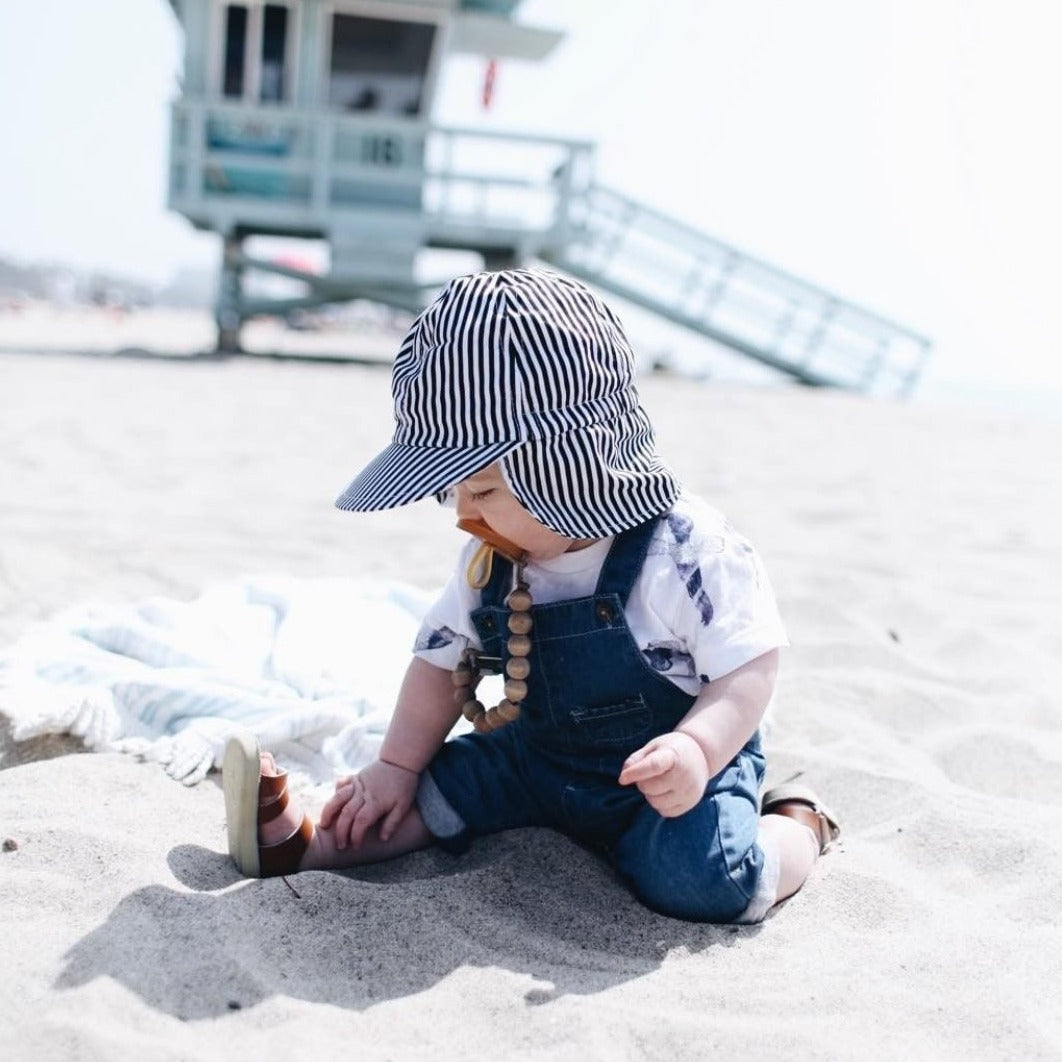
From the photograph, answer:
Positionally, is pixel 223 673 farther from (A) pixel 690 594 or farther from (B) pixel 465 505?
(A) pixel 690 594

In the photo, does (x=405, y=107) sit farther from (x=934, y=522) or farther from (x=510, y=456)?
(x=510, y=456)

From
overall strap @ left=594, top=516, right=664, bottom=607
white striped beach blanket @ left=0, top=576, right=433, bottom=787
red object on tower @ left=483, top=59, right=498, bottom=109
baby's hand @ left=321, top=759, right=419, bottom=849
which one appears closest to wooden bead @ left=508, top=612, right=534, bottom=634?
overall strap @ left=594, top=516, right=664, bottom=607

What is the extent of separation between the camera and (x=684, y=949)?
5.33ft

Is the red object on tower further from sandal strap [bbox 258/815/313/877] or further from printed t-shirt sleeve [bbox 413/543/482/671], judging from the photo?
sandal strap [bbox 258/815/313/877]

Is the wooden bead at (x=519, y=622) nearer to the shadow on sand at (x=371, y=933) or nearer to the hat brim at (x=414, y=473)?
the hat brim at (x=414, y=473)

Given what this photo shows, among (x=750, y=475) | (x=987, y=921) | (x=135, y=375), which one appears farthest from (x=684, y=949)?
(x=135, y=375)

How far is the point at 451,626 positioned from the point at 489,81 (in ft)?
42.2

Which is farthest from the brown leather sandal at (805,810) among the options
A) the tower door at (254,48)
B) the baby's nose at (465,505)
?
the tower door at (254,48)

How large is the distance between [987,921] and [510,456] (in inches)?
35.9

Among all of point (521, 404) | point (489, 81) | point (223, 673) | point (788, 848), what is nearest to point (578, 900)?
point (788, 848)

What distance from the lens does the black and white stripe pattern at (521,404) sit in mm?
1581

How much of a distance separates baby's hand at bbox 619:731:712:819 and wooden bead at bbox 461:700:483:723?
333mm

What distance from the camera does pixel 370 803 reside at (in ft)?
6.20

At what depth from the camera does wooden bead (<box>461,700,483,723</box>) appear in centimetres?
185
